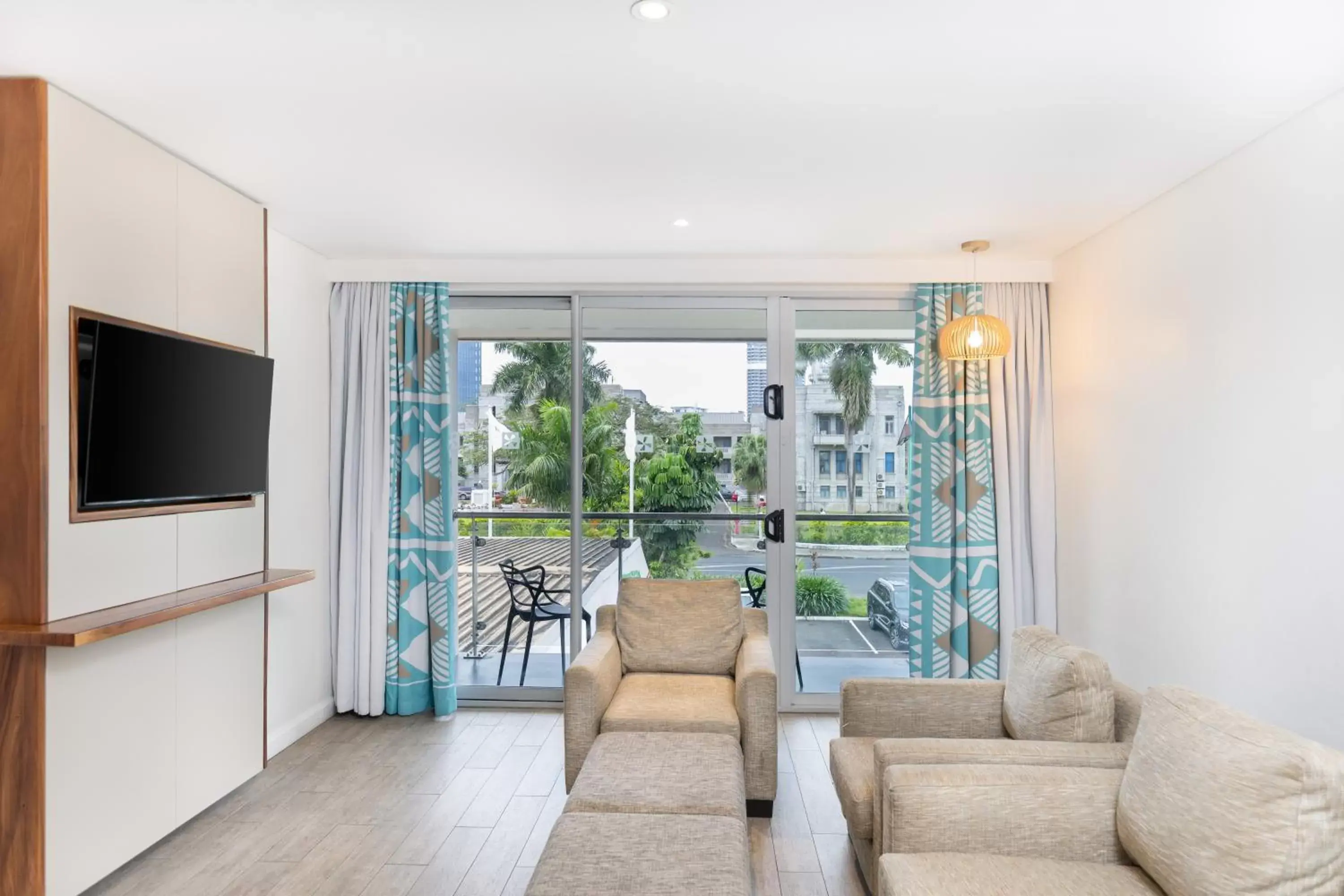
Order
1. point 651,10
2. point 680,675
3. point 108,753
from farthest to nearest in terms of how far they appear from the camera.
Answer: point 680,675, point 108,753, point 651,10

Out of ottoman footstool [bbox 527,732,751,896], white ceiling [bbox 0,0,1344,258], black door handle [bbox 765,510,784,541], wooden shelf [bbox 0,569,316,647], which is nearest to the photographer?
ottoman footstool [bbox 527,732,751,896]

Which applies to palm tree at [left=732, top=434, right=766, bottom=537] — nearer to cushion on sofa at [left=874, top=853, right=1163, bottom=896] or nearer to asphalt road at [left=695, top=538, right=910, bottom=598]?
asphalt road at [left=695, top=538, right=910, bottom=598]

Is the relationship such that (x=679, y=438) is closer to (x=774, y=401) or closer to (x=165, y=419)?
(x=774, y=401)

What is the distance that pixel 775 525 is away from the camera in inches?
180

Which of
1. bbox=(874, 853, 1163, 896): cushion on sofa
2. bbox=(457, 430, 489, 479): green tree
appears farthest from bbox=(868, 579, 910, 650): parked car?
bbox=(874, 853, 1163, 896): cushion on sofa

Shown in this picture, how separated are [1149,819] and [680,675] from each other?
7.08ft

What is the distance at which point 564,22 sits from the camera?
2043 mm

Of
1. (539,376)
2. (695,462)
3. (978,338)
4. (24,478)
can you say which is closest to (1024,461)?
(978,338)

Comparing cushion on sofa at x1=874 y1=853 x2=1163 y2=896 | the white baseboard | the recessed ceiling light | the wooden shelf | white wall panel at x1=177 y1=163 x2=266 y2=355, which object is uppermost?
the recessed ceiling light

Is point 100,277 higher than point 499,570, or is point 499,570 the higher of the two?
point 100,277

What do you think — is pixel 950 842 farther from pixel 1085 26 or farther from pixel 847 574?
pixel 847 574

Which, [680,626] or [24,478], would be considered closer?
[24,478]

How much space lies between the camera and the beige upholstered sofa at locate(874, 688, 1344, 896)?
4.94 feet

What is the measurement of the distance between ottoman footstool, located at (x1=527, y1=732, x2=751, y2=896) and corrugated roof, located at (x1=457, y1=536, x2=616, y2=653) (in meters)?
1.81
